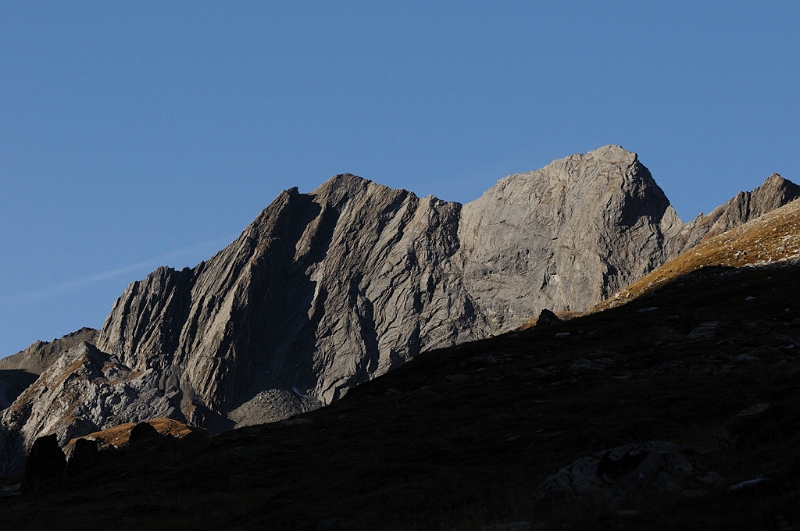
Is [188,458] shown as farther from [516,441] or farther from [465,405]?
[516,441]

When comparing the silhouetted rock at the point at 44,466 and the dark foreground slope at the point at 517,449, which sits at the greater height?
the silhouetted rock at the point at 44,466

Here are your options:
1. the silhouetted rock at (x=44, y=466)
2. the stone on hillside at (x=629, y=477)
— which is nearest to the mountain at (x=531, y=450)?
the stone on hillside at (x=629, y=477)

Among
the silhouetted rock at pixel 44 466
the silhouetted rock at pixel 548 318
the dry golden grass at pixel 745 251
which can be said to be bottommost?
the silhouetted rock at pixel 44 466

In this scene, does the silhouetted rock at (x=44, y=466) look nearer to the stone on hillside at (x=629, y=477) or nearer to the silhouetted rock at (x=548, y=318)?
the stone on hillside at (x=629, y=477)

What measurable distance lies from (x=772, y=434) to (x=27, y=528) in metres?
38.0

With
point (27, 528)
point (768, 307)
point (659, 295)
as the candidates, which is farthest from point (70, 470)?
point (659, 295)

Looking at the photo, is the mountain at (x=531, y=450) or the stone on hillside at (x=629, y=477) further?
the mountain at (x=531, y=450)

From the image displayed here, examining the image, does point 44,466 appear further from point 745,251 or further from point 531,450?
point 745,251

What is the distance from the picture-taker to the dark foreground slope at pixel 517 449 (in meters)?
24.1

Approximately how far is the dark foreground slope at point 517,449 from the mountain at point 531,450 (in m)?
0.13

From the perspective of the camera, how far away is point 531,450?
42156mm

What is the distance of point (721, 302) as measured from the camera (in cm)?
9531

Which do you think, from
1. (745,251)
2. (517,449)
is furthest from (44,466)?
(745,251)

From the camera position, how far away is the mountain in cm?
A: 2433
